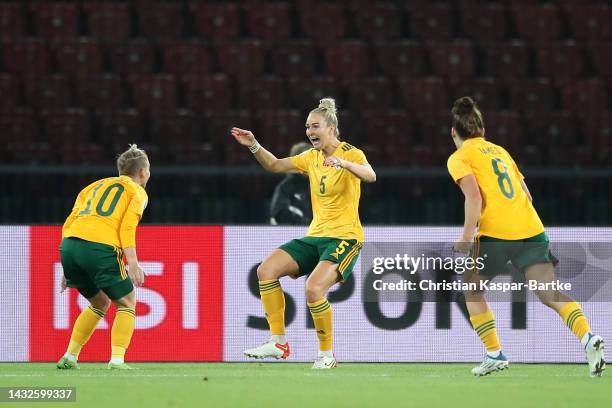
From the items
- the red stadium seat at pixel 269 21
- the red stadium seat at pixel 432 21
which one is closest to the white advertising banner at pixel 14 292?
the red stadium seat at pixel 269 21

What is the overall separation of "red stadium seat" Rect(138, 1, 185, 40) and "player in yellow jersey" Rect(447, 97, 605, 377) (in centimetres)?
789

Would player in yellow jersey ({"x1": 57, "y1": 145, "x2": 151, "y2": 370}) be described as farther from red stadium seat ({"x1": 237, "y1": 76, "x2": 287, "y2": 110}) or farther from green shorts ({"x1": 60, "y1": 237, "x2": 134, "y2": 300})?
red stadium seat ({"x1": 237, "y1": 76, "x2": 287, "y2": 110})

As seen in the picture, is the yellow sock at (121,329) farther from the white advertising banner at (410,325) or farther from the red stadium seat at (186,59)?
the red stadium seat at (186,59)

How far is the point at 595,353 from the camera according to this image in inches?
274

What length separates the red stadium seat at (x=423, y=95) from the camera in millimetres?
13906

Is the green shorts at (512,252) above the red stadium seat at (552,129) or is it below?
below

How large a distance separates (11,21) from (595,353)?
370 inches

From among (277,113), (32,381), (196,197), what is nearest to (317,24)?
(277,113)

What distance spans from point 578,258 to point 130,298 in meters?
3.30

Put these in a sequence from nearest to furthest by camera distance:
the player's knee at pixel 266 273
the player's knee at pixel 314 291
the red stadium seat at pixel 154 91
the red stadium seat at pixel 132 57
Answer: the player's knee at pixel 314 291 < the player's knee at pixel 266 273 < the red stadium seat at pixel 154 91 < the red stadium seat at pixel 132 57

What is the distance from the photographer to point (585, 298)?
8.86m

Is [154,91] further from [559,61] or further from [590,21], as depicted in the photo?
[590,21]

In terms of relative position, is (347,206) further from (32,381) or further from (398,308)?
(32,381)

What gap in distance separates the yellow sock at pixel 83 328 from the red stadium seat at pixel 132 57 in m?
6.42
